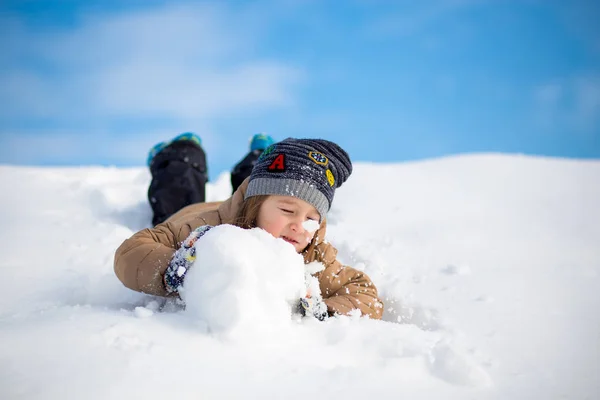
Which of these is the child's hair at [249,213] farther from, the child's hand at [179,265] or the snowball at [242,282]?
the snowball at [242,282]

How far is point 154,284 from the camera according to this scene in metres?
1.85

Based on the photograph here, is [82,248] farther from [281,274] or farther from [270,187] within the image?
[281,274]

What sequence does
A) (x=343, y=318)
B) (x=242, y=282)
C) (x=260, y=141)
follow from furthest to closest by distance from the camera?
(x=260, y=141) → (x=343, y=318) → (x=242, y=282)

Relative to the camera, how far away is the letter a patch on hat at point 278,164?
229 centimetres

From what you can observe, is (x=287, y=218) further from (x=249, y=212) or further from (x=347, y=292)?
(x=347, y=292)

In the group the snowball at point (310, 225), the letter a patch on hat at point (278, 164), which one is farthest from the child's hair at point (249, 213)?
the snowball at point (310, 225)

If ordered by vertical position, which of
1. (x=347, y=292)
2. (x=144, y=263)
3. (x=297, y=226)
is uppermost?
(x=297, y=226)

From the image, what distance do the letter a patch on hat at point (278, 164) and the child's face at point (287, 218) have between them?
0.15 meters

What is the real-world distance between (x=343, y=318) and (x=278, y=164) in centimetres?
96

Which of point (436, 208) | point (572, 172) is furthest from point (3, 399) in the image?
point (572, 172)

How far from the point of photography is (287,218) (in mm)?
2176

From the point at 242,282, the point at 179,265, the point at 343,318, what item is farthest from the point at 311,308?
the point at 179,265

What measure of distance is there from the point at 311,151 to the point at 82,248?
160cm

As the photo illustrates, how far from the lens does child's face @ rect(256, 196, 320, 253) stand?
7.07 feet
